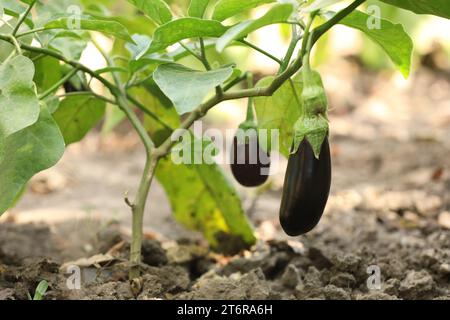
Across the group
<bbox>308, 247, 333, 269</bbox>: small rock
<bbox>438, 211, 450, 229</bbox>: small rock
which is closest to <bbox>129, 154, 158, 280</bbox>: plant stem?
<bbox>308, 247, 333, 269</bbox>: small rock

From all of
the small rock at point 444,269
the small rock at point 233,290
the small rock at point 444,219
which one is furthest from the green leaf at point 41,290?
the small rock at point 444,219

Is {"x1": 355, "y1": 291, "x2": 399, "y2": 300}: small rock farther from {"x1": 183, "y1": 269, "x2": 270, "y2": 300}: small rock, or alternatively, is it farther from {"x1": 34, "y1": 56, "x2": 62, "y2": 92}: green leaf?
{"x1": 34, "y1": 56, "x2": 62, "y2": 92}: green leaf

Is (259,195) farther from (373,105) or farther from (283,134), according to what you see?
(373,105)

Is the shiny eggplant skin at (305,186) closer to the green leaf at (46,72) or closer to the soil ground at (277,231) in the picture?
the soil ground at (277,231)

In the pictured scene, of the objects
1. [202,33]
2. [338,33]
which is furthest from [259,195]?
[338,33]
